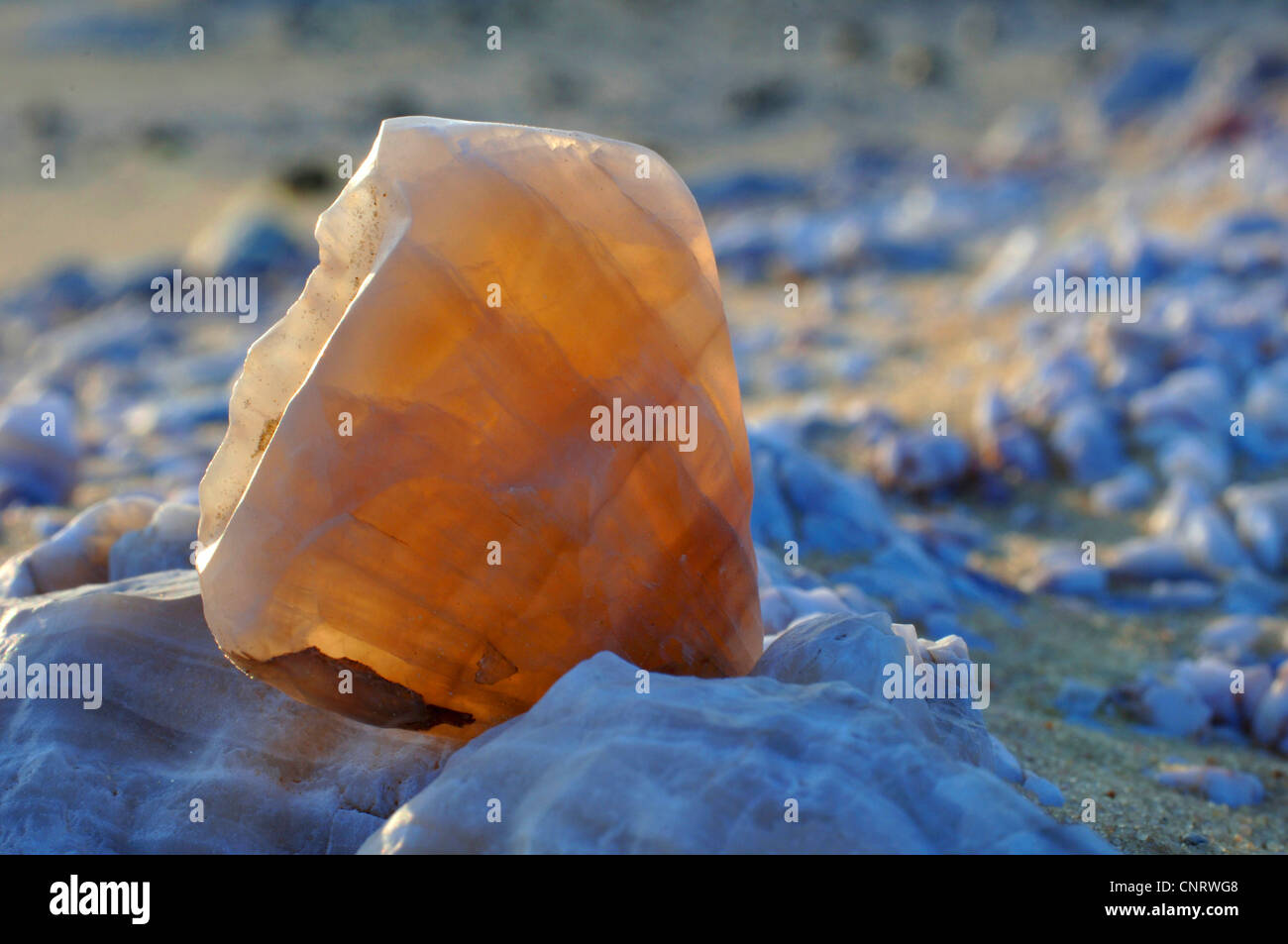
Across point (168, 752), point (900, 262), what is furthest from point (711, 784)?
point (900, 262)

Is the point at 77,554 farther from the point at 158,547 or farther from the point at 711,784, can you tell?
the point at 711,784

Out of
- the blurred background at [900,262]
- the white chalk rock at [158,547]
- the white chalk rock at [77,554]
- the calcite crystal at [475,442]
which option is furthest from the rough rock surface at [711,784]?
the white chalk rock at [77,554]

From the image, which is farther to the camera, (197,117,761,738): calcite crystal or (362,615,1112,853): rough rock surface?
(197,117,761,738): calcite crystal

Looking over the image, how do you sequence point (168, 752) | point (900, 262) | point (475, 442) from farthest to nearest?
point (900, 262), point (168, 752), point (475, 442)

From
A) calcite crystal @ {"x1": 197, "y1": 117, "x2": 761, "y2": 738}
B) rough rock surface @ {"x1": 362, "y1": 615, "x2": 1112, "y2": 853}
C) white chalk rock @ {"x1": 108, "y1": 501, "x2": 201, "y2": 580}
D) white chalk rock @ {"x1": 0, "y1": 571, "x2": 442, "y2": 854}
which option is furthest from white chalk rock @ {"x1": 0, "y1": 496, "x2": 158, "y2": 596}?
rough rock surface @ {"x1": 362, "y1": 615, "x2": 1112, "y2": 853}

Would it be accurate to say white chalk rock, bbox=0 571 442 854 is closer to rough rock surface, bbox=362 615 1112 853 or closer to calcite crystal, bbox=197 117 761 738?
calcite crystal, bbox=197 117 761 738

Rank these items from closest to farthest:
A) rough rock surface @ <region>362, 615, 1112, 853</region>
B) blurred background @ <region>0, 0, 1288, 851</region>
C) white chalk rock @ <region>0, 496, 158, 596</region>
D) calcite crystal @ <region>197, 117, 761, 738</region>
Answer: rough rock surface @ <region>362, 615, 1112, 853</region>
calcite crystal @ <region>197, 117, 761, 738</region>
white chalk rock @ <region>0, 496, 158, 596</region>
blurred background @ <region>0, 0, 1288, 851</region>

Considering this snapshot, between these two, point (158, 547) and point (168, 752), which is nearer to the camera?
point (168, 752)

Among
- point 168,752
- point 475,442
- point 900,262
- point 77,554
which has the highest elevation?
point 900,262

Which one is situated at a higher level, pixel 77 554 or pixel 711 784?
pixel 77 554
